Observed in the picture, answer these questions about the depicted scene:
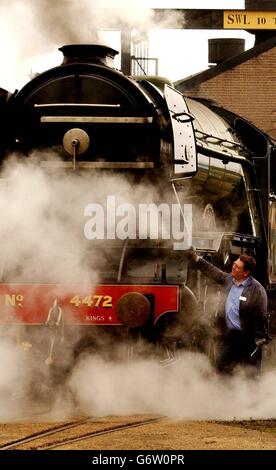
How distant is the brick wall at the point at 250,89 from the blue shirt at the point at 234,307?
19625 mm

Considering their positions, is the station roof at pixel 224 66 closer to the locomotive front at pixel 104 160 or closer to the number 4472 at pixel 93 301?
the locomotive front at pixel 104 160

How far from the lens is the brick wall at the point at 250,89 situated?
28781 mm

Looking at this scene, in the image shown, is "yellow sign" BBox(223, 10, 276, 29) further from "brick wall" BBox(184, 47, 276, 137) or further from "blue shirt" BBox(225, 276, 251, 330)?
"blue shirt" BBox(225, 276, 251, 330)

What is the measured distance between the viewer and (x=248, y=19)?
26000mm

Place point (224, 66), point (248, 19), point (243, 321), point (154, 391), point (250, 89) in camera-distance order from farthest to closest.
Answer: point (224, 66) < point (250, 89) < point (248, 19) < point (154, 391) < point (243, 321)

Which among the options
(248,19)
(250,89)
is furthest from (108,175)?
(250,89)

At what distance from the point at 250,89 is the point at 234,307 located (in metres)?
20.0

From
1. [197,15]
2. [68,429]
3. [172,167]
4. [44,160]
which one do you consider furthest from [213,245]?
[197,15]

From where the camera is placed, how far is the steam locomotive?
939cm

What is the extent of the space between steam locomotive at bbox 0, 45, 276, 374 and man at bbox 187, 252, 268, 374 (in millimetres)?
332
